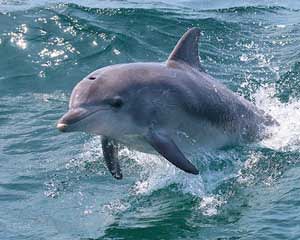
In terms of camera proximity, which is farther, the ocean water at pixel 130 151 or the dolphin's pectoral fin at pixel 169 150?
the ocean water at pixel 130 151

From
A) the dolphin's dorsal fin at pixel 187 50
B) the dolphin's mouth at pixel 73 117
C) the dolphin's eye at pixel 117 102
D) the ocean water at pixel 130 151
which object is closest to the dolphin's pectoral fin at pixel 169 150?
the dolphin's eye at pixel 117 102

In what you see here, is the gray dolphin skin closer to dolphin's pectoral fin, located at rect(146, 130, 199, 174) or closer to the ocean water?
dolphin's pectoral fin, located at rect(146, 130, 199, 174)

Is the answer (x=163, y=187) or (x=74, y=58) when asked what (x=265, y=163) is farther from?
(x=74, y=58)

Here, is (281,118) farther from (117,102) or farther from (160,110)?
(117,102)

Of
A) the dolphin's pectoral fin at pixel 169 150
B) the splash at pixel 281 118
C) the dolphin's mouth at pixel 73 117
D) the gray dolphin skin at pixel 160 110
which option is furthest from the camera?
the splash at pixel 281 118

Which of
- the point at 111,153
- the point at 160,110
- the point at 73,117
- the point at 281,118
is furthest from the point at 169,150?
the point at 281,118

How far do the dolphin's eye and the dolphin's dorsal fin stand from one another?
2.11 meters

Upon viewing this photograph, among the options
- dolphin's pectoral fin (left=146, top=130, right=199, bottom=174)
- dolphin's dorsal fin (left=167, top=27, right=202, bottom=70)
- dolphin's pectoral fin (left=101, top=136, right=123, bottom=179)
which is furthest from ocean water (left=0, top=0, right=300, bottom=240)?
dolphin's dorsal fin (left=167, top=27, right=202, bottom=70)

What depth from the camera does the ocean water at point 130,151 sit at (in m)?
8.59

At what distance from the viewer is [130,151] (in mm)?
11180

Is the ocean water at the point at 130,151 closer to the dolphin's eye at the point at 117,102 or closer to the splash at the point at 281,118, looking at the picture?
the splash at the point at 281,118

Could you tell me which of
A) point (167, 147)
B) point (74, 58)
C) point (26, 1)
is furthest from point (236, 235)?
point (26, 1)

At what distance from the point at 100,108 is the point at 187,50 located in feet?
9.40

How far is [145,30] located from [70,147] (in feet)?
27.1
